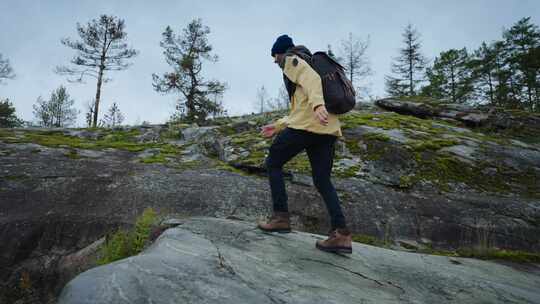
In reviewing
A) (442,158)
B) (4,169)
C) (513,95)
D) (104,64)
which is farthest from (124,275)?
(513,95)

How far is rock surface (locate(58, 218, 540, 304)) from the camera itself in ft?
5.61

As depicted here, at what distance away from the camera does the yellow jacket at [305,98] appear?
3217mm

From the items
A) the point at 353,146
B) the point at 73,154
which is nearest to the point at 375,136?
the point at 353,146

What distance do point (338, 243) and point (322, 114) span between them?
1425 millimetres

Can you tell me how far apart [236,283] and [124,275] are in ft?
2.32

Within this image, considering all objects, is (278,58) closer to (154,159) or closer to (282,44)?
(282,44)

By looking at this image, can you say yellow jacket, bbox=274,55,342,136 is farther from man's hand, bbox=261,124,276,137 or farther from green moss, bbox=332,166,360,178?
green moss, bbox=332,166,360,178

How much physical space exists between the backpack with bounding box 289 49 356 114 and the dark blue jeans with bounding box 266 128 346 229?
1.20 ft

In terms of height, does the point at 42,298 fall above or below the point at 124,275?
below

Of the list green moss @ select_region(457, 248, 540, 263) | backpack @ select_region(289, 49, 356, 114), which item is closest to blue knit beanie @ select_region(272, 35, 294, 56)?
backpack @ select_region(289, 49, 356, 114)

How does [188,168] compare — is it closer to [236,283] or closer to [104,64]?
[236,283]

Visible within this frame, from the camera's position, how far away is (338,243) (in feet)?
10.9

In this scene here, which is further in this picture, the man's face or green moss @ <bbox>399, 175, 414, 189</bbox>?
green moss @ <bbox>399, 175, 414, 189</bbox>

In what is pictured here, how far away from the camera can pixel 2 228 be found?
4.50 meters
